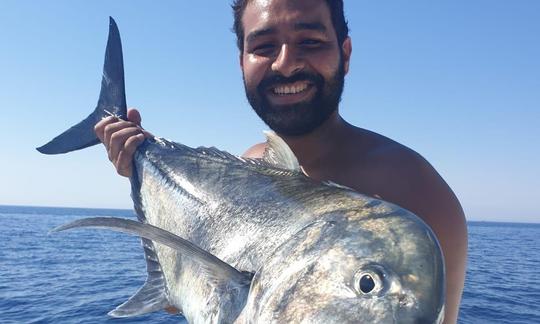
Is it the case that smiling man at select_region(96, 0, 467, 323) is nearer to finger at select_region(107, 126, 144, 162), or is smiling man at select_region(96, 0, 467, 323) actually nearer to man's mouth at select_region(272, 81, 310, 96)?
man's mouth at select_region(272, 81, 310, 96)

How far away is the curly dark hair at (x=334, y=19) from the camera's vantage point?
10.4 ft

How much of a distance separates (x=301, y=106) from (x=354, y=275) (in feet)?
5.28

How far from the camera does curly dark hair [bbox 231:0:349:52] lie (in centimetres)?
317

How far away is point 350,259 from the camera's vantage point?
1753 millimetres

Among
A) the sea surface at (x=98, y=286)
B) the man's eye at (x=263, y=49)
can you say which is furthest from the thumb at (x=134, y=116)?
the sea surface at (x=98, y=286)

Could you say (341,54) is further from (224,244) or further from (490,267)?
(490,267)

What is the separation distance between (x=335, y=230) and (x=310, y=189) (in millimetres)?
430

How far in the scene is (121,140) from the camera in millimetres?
3734

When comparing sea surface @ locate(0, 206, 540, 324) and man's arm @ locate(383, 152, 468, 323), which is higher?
man's arm @ locate(383, 152, 468, 323)

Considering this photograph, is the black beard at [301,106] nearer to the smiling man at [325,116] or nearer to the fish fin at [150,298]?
the smiling man at [325,116]

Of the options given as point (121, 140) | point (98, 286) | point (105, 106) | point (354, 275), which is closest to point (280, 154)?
point (354, 275)

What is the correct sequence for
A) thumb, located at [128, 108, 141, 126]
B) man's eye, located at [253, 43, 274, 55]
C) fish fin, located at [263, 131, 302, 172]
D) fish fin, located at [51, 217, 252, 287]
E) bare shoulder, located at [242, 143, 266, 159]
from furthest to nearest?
thumb, located at [128, 108, 141, 126] < bare shoulder, located at [242, 143, 266, 159] < man's eye, located at [253, 43, 274, 55] < fish fin, located at [263, 131, 302, 172] < fish fin, located at [51, 217, 252, 287]

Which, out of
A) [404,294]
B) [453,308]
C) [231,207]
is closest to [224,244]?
[231,207]

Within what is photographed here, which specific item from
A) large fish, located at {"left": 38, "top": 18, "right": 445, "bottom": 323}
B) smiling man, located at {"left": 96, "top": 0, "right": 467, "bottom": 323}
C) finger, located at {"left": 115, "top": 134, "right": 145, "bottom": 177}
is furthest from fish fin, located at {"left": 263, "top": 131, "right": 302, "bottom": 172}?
finger, located at {"left": 115, "top": 134, "right": 145, "bottom": 177}
